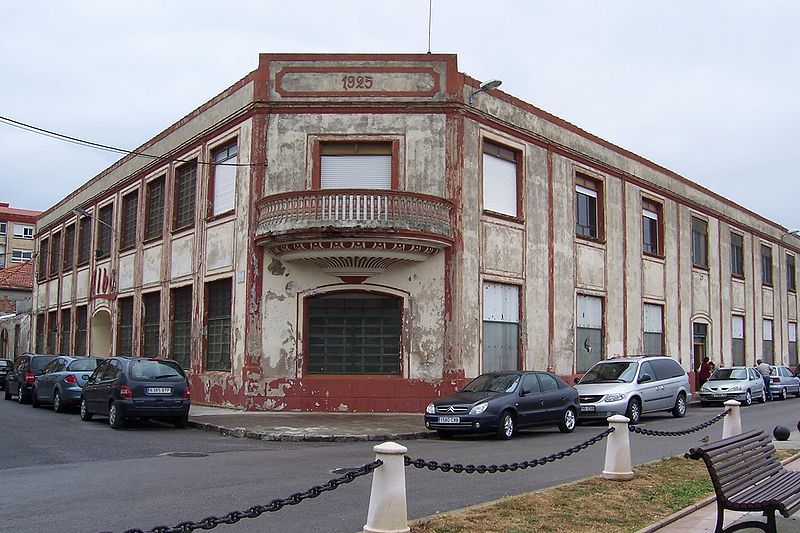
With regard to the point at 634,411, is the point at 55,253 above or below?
above

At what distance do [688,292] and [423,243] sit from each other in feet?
59.2

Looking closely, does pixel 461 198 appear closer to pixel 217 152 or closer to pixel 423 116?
pixel 423 116

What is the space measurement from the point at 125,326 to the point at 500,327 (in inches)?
598

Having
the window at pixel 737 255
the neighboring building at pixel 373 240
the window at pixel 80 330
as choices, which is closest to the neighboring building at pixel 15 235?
the window at pixel 80 330

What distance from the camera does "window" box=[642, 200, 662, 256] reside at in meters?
31.3

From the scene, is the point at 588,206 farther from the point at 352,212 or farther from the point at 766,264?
the point at 766,264

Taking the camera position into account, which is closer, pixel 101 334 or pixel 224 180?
pixel 224 180

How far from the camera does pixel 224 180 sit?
23.9m

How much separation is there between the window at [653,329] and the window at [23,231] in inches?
2946

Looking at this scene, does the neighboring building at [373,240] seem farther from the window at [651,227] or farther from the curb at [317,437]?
the curb at [317,437]

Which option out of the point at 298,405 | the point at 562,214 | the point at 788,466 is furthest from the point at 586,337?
the point at 788,466

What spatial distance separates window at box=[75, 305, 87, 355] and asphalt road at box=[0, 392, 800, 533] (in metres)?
18.0

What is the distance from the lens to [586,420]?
20.5 m

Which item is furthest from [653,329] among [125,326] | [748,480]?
[748,480]
